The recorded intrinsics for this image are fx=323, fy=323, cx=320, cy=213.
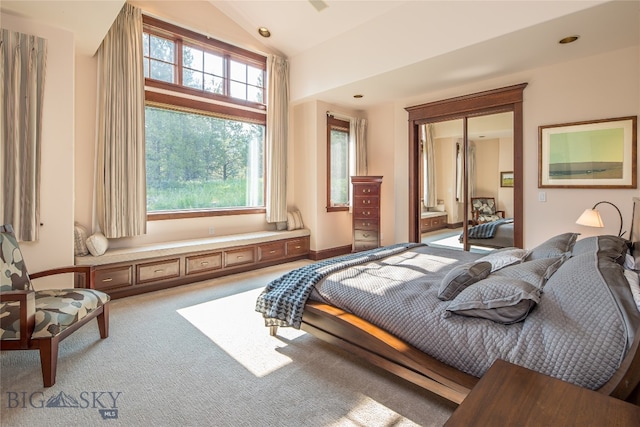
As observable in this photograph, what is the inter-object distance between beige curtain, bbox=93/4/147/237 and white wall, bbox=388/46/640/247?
14.4ft

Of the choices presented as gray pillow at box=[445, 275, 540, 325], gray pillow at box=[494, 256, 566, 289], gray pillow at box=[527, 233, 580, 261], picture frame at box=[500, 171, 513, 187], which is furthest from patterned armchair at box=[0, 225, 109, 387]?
picture frame at box=[500, 171, 513, 187]

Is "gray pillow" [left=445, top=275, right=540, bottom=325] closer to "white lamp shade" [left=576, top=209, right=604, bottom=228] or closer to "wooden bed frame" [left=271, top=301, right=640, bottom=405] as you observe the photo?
"wooden bed frame" [left=271, top=301, right=640, bottom=405]

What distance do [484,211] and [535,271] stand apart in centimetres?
279

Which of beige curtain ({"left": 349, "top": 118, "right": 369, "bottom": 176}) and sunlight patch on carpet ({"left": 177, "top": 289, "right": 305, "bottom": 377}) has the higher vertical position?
beige curtain ({"left": 349, "top": 118, "right": 369, "bottom": 176})

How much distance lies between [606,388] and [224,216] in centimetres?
456

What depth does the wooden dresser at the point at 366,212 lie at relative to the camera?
5312 millimetres

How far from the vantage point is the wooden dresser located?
209 inches

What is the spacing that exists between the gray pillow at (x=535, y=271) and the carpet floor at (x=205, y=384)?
841 mm

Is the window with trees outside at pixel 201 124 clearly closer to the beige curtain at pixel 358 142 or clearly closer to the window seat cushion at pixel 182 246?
the window seat cushion at pixel 182 246

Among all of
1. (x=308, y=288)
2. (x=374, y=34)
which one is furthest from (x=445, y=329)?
(x=374, y=34)

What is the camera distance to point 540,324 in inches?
57.9

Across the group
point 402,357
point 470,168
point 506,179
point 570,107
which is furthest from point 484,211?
point 402,357

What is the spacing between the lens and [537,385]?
106cm

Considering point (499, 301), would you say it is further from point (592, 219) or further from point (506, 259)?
point (592, 219)
